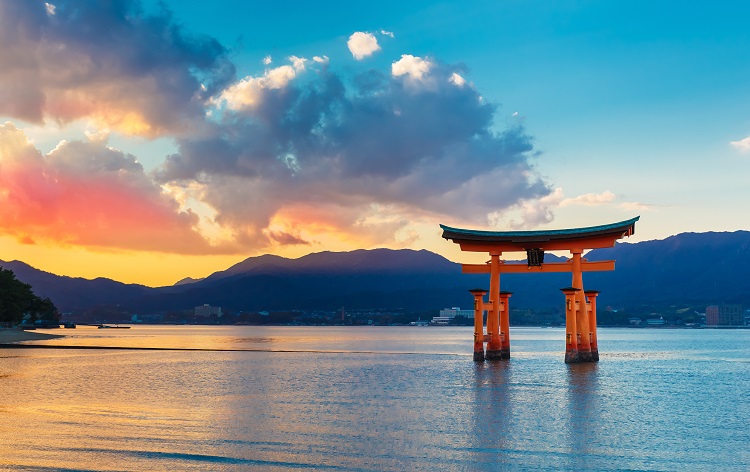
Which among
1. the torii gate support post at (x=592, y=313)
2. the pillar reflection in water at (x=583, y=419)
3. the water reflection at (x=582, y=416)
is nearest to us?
the pillar reflection in water at (x=583, y=419)

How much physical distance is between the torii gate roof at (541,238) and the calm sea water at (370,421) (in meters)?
9.21

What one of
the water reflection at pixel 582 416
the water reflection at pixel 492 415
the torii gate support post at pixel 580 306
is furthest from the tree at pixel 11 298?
the water reflection at pixel 582 416

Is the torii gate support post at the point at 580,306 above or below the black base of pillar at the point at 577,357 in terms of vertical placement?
above

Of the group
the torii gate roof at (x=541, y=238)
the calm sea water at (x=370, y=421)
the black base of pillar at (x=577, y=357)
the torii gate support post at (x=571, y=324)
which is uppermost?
the torii gate roof at (x=541, y=238)

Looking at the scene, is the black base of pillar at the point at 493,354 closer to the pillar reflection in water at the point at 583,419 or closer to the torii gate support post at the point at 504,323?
the torii gate support post at the point at 504,323

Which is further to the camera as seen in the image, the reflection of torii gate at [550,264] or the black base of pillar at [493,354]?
the black base of pillar at [493,354]

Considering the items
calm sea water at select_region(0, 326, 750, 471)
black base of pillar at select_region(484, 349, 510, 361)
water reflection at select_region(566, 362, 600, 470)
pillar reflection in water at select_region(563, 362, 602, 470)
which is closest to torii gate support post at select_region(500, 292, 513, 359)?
black base of pillar at select_region(484, 349, 510, 361)

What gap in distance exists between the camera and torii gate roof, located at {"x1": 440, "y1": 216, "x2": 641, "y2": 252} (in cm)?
5084

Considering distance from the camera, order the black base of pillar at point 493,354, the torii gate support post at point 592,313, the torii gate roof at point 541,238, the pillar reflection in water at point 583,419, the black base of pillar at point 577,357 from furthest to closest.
A: the black base of pillar at point 493,354, the black base of pillar at point 577,357, the torii gate support post at point 592,313, the torii gate roof at point 541,238, the pillar reflection in water at point 583,419

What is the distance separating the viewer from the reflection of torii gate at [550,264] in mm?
51531

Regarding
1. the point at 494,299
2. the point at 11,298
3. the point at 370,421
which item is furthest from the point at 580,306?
the point at 11,298

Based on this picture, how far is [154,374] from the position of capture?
50906mm

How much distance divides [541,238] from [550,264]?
8.69 ft

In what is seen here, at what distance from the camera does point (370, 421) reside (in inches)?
1110
